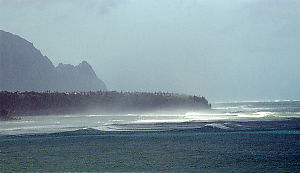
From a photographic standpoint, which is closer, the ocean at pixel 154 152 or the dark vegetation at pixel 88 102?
the ocean at pixel 154 152

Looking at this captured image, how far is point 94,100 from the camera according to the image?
6152 inches

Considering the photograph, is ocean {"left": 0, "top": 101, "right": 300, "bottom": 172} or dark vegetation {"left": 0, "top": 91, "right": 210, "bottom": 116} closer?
ocean {"left": 0, "top": 101, "right": 300, "bottom": 172}

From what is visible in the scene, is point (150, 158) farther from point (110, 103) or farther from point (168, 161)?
Answer: point (110, 103)

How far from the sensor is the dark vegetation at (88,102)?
127 metres

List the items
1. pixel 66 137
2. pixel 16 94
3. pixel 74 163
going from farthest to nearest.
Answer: pixel 16 94 → pixel 66 137 → pixel 74 163

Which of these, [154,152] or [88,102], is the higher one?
[88,102]

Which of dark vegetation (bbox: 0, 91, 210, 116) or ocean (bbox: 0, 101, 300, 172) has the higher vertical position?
dark vegetation (bbox: 0, 91, 210, 116)

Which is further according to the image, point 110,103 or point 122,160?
point 110,103

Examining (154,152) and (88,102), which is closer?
(154,152)

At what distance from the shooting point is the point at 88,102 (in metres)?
153

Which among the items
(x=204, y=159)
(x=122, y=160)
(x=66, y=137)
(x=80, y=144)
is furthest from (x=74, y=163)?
(x=66, y=137)

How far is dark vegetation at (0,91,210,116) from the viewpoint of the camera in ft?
416

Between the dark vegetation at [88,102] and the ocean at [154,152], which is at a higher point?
the dark vegetation at [88,102]

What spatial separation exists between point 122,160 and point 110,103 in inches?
5216
